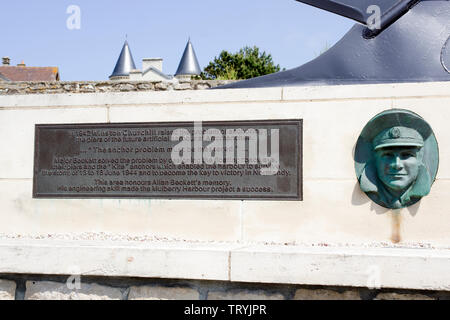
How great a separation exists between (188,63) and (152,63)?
15.8 feet

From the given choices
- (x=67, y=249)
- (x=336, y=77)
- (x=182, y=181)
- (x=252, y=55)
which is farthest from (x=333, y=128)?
(x=252, y=55)

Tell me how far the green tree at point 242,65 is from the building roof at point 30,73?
83.3 ft

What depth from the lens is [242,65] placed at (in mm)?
17344

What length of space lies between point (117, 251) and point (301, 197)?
1630mm

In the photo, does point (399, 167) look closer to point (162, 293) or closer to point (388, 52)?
point (388, 52)

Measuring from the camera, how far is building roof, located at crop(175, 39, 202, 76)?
5062 centimetres

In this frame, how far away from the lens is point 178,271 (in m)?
3.68

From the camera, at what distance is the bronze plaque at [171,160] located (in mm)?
4406

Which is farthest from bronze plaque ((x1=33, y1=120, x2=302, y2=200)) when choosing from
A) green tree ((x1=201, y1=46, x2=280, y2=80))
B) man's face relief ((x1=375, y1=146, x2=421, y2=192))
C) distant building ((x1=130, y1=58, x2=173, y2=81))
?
distant building ((x1=130, y1=58, x2=173, y2=81))

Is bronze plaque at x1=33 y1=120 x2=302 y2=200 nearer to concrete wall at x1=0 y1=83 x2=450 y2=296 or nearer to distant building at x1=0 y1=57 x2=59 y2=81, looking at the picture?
concrete wall at x1=0 y1=83 x2=450 y2=296

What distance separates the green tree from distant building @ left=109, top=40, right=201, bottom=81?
88.7 feet

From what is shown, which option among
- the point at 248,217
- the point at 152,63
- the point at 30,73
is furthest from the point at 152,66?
the point at 248,217

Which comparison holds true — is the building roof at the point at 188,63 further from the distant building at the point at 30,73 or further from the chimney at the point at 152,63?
the distant building at the point at 30,73
